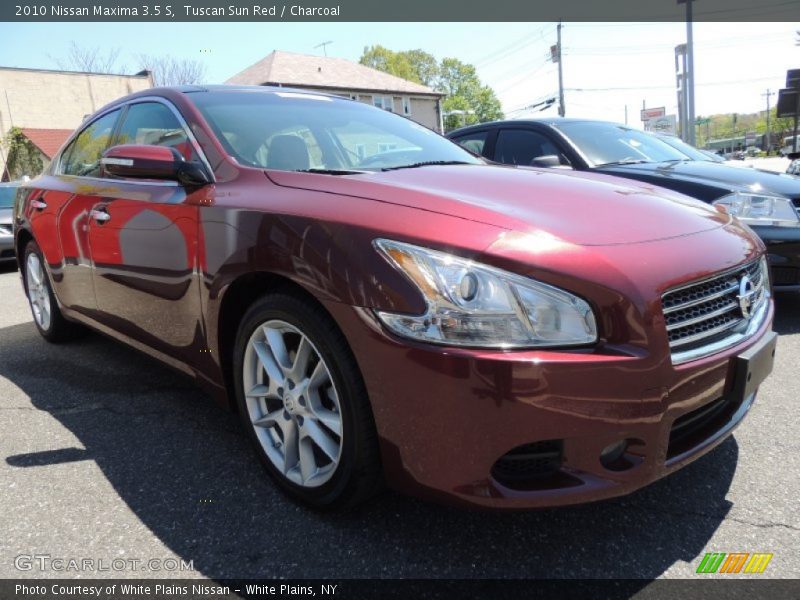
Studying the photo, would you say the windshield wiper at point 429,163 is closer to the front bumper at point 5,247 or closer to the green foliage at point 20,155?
the front bumper at point 5,247

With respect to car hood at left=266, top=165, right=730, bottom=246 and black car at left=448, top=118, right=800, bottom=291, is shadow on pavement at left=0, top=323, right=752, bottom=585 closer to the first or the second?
car hood at left=266, top=165, right=730, bottom=246

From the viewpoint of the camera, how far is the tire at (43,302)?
4.08 m

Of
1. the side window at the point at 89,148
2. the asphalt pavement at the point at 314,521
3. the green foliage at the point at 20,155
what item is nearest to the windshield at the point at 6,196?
the side window at the point at 89,148

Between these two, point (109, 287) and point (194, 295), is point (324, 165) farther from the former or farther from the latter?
point (109, 287)

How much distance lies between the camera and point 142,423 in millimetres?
2898

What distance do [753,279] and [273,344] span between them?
174cm

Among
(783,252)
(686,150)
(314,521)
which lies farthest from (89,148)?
(686,150)

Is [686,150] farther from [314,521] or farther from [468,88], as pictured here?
[468,88]

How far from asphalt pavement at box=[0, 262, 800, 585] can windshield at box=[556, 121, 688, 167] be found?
8.96 ft

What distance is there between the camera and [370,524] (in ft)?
6.61

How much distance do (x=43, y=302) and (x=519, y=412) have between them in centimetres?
401

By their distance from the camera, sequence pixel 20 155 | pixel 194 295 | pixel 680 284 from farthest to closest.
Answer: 1. pixel 20 155
2. pixel 194 295
3. pixel 680 284

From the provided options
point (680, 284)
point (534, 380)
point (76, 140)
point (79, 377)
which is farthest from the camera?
point (76, 140)

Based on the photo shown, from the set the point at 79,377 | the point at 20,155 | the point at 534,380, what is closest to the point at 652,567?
the point at 534,380
